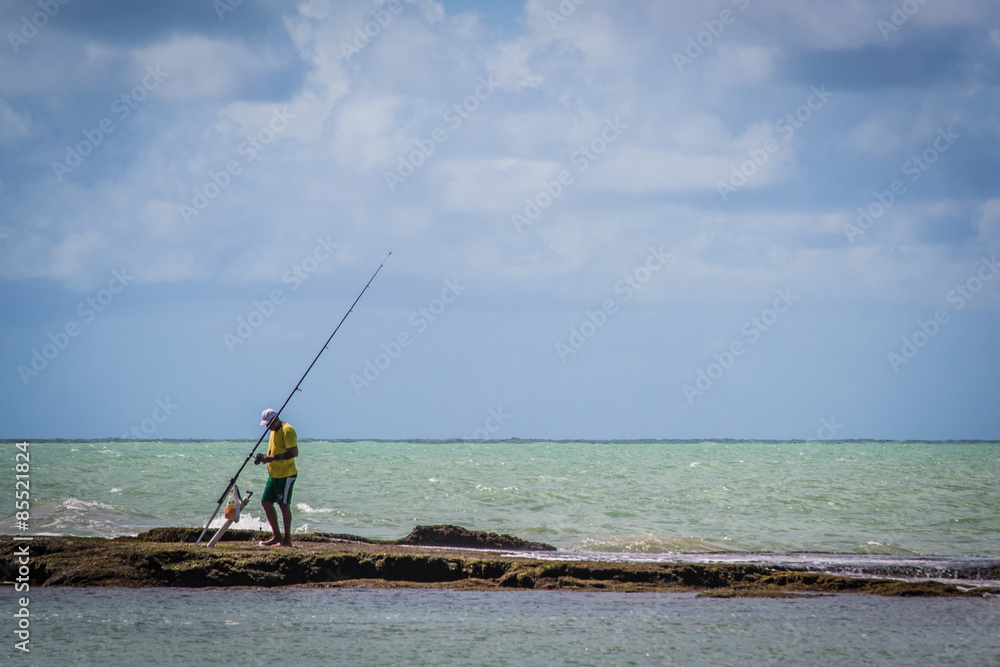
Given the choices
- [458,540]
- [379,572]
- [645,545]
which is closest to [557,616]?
[379,572]

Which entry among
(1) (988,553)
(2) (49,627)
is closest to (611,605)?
(2) (49,627)

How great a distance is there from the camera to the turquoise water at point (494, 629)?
5.96 metres

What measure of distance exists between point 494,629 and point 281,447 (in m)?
4.18

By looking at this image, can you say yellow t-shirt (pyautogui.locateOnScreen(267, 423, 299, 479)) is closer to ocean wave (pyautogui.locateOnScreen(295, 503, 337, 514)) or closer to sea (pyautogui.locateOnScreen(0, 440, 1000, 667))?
sea (pyautogui.locateOnScreen(0, 440, 1000, 667))

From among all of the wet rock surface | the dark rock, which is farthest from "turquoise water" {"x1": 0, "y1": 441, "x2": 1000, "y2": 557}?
the wet rock surface

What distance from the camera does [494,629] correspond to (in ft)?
22.2

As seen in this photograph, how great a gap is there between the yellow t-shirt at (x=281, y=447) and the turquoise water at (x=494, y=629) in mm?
2251

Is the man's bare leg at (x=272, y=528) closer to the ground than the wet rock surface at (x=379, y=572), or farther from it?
farther from it

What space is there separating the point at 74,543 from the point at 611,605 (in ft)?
17.6

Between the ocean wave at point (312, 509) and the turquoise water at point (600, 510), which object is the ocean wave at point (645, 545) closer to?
the turquoise water at point (600, 510)

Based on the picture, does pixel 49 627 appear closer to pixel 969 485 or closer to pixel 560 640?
pixel 560 640

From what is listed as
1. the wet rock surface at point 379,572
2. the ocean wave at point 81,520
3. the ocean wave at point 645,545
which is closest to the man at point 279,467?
the wet rock surface at point 379,572

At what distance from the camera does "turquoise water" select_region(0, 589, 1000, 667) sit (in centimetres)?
596

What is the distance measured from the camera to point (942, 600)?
8.49 metres
